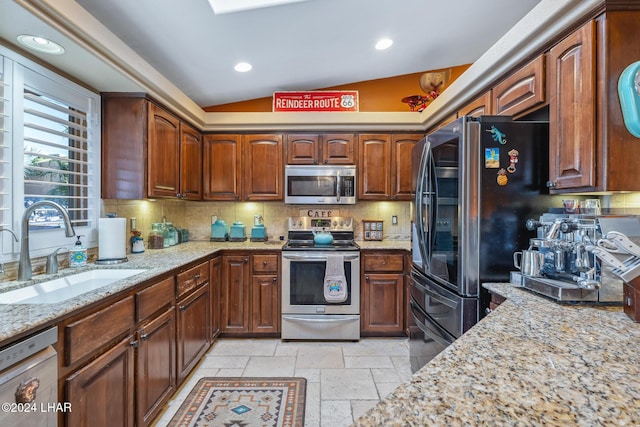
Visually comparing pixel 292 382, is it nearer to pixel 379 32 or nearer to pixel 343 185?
pixel 343 185

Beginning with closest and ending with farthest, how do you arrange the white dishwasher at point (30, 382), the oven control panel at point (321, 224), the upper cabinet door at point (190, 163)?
the white dishwasher at point (30, 382), the upper cabinet door at point (190, 163), the oven control panel at point (321, 224)

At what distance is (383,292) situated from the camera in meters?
3.07

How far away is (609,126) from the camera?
4.37ft

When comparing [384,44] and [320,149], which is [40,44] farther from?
[384,44]

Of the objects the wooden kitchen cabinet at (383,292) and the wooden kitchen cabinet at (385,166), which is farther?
the wooden kitchen cabinet at (385,166)

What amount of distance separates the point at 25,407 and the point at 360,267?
2449 millimetres

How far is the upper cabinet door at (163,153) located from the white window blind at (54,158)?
1.32 feet

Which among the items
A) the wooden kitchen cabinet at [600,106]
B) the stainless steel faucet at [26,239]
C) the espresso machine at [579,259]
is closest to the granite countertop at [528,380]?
the espresso machine at [579,259]

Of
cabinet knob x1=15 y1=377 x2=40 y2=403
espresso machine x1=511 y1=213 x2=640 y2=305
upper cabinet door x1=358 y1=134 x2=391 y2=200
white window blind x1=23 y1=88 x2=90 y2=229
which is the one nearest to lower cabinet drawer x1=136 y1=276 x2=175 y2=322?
cabinet knob x1=15 y1=377 x2=40 y2=403

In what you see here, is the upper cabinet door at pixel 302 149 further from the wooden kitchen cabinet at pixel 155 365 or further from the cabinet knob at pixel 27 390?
the cabinet knob at pixel 27 390

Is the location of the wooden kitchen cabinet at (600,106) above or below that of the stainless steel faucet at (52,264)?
above

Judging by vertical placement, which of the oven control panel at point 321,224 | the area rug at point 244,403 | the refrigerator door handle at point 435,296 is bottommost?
the area rug at point 244,403

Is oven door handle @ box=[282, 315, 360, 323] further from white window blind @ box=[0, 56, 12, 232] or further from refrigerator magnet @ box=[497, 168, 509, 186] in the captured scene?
white window blind @ box=[0, 56, 12, 232]

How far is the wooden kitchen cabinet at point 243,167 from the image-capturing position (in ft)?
11.0
